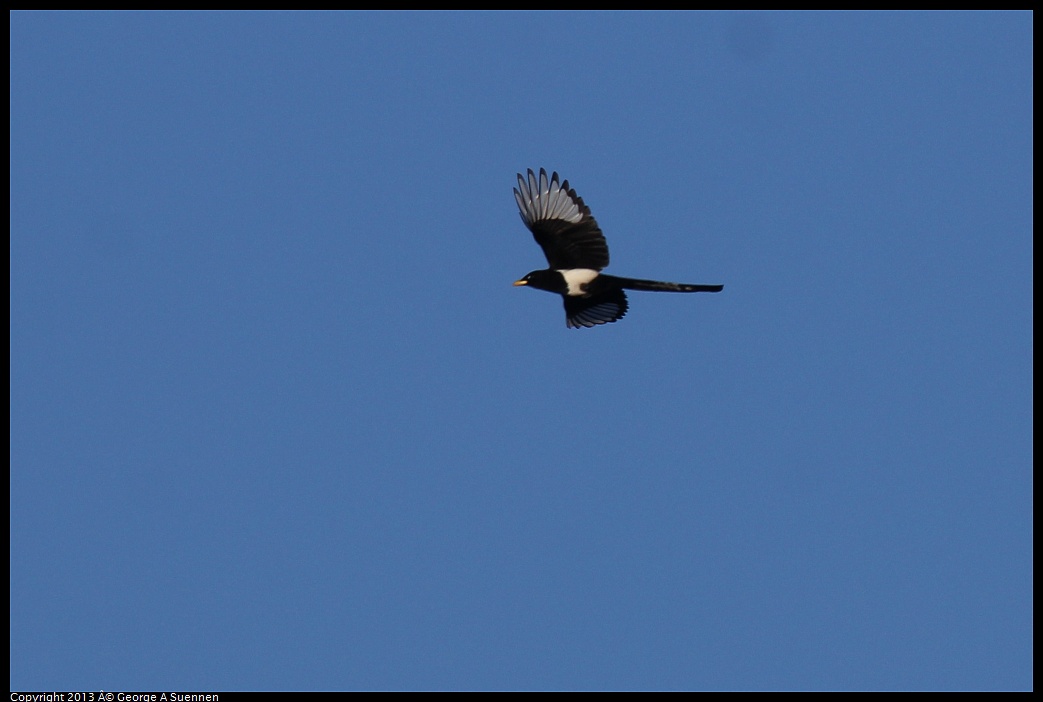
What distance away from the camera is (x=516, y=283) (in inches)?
457

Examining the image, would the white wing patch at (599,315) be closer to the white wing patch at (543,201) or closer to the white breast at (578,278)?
the white breast at (578,278)

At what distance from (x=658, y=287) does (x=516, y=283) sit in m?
1.80

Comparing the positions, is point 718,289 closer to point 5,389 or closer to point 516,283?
point 516,283

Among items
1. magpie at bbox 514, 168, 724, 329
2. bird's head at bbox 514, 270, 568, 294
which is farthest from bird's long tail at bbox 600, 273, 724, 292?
bird's head at bbox 514, 270, 568, 294

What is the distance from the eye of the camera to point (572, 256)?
11.5m

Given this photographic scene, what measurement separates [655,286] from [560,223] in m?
1.45

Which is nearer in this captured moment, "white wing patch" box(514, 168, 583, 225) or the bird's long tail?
the bird's long tail

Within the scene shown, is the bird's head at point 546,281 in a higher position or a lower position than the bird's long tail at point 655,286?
higher

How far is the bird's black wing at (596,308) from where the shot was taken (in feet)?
37.5

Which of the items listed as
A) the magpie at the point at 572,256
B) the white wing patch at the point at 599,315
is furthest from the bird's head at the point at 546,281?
the white wing patch at the point at 599,315

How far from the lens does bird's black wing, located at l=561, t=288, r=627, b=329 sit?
11.4m

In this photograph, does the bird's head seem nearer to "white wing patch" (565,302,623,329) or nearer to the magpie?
the magpie

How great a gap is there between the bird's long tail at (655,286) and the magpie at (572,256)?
0.04ft
